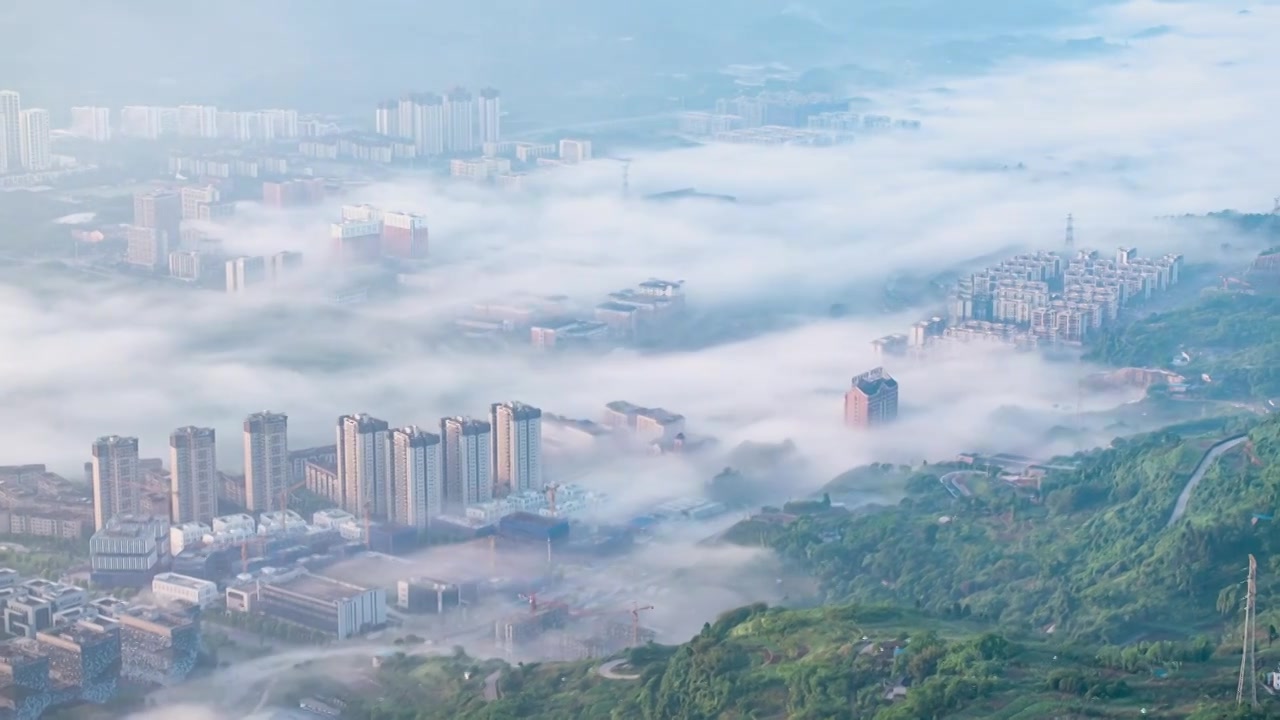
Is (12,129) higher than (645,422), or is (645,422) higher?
(12,129)

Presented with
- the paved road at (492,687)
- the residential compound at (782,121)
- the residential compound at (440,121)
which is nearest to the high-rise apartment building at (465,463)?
the paved road at (492,687)

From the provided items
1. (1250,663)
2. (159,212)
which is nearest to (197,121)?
(159,212)

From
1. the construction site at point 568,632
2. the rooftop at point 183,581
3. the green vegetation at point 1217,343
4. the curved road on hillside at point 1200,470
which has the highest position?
the curved road on hillside at point 1200,470

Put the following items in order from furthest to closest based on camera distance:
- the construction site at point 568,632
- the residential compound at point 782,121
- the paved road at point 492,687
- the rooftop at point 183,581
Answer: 1. the residential compound at point 782,121
2. the rooftop at point 183,581
3. the construction site at point 568,632
4. the paved road at point 492,687

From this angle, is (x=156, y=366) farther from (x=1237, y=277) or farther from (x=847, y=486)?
(x=1237, y=277)

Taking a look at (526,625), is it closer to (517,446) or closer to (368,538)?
(368,538)

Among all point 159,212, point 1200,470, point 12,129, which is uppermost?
point 12,129

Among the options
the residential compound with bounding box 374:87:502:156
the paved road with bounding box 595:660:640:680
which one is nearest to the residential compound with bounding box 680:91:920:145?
the residential compound with bounding box 374:87:502:156

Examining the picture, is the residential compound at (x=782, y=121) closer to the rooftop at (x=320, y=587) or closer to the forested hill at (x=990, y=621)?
the forested hill at (x=990, y=621)
